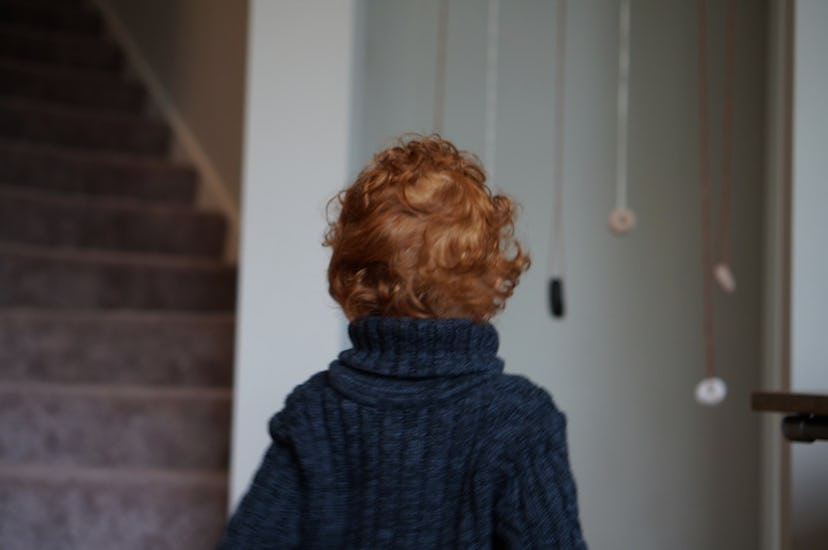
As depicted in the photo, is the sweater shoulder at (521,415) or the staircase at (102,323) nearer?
the sweater shoulder at (521,415)

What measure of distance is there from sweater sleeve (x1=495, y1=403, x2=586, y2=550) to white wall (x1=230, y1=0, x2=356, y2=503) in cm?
109

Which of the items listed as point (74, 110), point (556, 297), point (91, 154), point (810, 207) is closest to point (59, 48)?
point (74, 110)

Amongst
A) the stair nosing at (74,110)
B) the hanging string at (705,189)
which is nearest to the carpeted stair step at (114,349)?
the stair nosing at (74,110)

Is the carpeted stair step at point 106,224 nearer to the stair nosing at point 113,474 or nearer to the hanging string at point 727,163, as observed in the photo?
the stair nosing at point 113,474

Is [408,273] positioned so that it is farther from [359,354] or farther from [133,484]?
[133,484]

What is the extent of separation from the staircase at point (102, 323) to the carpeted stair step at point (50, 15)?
0.20 m

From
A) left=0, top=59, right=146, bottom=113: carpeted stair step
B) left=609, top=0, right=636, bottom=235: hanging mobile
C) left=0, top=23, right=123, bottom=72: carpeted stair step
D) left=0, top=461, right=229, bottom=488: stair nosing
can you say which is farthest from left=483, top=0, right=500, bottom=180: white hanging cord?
left=0, top=23, right=123, bottom=72: carpeted stair step

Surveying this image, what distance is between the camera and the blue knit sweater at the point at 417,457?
0.90 meters

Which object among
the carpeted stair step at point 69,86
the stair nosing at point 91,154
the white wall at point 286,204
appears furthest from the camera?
the carpeted stair step at point 69,86

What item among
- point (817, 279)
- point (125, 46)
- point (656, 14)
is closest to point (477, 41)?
point (656, 14)

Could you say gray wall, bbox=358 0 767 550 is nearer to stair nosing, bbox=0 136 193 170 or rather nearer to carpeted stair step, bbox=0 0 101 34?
stair nosing, bbox=0 136 193 170

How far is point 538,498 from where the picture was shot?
881mm

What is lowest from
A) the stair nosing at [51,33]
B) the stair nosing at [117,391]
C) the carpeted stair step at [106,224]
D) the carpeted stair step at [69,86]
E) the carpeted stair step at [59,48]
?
the stair nosing at [117,391]

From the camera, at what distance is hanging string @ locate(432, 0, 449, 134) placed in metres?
2.43
